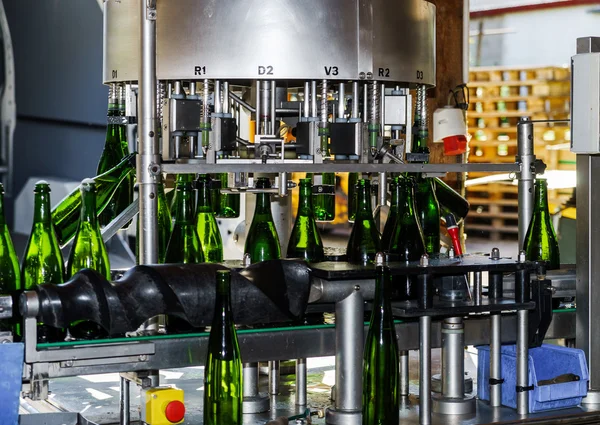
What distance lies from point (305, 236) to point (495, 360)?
21.9 inches

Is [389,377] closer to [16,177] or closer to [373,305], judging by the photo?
[373,305]

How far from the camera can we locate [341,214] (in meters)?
6.05

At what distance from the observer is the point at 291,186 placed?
6.19 feet

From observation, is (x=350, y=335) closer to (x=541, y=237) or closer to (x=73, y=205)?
(x=73, y=205)

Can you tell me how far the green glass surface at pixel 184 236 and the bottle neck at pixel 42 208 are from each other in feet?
0.99

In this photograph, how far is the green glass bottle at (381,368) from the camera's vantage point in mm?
1635

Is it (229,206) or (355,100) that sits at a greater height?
(355,100)

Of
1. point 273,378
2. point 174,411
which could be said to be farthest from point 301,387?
point 174,411

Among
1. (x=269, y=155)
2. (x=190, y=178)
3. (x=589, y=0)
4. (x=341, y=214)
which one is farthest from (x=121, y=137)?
(x=589, y=0)

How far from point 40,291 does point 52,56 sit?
3.90m

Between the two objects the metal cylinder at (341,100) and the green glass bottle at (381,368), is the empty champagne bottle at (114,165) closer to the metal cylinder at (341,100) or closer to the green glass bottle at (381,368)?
the metal cylinder at (341,100)

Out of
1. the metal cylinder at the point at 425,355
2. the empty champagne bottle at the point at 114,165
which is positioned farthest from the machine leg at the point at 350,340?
the empty champagne bottle at the point at 114,165

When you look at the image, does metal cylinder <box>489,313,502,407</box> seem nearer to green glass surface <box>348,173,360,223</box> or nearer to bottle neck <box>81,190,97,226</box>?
green glass surface <box>348,173,360,223</box>

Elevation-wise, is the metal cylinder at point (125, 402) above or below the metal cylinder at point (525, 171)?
below
